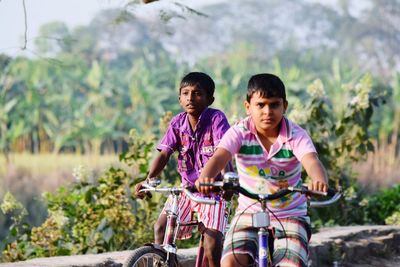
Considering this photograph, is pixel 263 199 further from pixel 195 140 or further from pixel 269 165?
→ pixel 195 140

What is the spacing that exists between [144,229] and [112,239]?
428mm

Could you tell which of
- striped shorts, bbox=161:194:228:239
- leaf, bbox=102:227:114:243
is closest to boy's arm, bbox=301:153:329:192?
striped shorts, bbox=161:194:228:239

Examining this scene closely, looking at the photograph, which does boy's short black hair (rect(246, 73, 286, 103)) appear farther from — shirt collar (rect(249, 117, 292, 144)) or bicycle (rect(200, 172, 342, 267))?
bicycle (rect(200, 172, 342, 267))

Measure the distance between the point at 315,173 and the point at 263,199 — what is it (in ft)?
0.93

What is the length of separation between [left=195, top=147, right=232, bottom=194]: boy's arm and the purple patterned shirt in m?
1.13

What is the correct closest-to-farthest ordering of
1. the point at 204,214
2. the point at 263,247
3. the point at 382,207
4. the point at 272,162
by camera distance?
the point at 263,247, the point at 272,162, the point at 204,214, the point at 382,207

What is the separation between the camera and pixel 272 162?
4379mm

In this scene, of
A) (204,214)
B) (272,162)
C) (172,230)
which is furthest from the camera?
(204,214)

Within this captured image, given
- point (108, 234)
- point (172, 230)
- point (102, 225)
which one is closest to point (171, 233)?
point (172, 230)

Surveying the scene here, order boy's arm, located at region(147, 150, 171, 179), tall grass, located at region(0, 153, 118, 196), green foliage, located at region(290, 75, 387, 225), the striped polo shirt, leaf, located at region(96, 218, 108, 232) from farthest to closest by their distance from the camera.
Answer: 1. tall grass, located at region(0, 153, 118, 196)
2. green foliage, located at region(290, 75, 387, 225)
3. leaf, located at region(96, 218, 108, 232)
4. boy's arm, located at region(147, 150, 171, 179)
5. the striped polo shirt

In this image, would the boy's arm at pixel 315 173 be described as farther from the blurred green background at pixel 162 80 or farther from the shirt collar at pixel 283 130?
the blurred green background at pixel 162 80

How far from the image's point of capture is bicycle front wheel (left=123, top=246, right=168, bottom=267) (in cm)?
464

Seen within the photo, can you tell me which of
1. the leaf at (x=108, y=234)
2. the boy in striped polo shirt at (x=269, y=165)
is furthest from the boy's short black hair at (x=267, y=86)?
the leaf at (x=108, y=234)

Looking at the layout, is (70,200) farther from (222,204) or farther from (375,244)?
(222,204)
